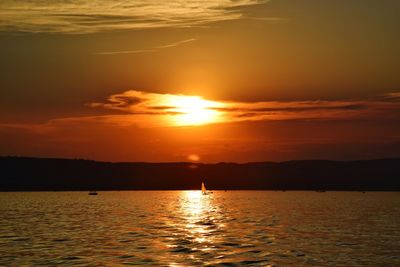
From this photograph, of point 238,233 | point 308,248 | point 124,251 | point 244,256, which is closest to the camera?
point 244,256

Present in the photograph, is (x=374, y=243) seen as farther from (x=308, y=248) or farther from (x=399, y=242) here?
(x=308, y=248)

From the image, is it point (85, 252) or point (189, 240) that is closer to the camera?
point (85, 252)

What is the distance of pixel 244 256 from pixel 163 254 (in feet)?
27.1

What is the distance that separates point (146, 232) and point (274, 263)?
117 feet

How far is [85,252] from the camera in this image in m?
64.6

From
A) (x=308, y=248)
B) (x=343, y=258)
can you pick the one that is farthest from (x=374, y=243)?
(x=343, y=258)

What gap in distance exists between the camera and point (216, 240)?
77938 millimetres

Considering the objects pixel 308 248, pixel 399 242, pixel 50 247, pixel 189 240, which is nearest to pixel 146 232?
pixel 189 240

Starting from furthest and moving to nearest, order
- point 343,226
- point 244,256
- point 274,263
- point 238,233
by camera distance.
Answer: point 343,226 → point 238,233 → point 244,256 → point 274,263

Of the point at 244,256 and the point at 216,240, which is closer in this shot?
the point at 244,256

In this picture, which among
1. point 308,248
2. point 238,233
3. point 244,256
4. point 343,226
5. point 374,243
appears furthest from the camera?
point 343,226

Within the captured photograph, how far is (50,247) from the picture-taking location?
2726 inches

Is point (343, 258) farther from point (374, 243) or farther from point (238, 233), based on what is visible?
point (238, 233)

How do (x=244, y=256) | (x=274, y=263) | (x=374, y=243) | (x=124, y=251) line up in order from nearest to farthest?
(x=274, y=263) < (x=244, y=256) < (x=124, y=251) < (x=374, y=243)
